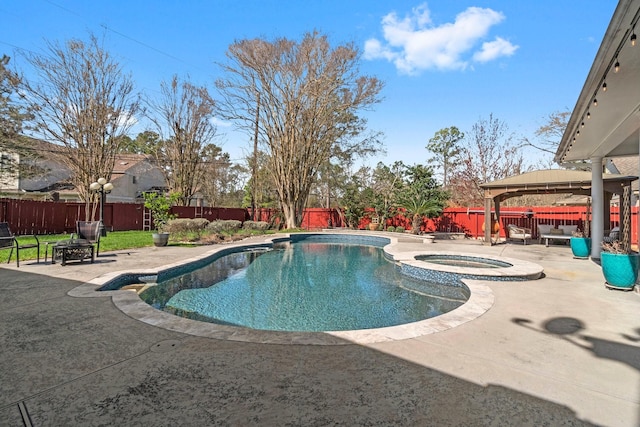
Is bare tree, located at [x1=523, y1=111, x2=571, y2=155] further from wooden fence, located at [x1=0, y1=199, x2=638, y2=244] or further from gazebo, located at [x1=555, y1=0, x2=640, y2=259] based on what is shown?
gazebo, located at [x1=555, y1=0, x2=640, y2=259]

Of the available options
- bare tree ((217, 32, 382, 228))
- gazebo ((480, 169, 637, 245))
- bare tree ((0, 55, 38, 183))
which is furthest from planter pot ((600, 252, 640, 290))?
bare tree ((0, 55, 38, 183))

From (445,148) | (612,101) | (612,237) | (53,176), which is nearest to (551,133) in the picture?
(445,148)

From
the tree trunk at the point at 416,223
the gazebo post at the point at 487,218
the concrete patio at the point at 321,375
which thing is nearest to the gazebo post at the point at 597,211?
the gazebo post at the point at 487,218

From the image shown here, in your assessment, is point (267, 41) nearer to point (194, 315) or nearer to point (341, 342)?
point (194, 315)

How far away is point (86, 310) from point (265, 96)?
1680 centimetres

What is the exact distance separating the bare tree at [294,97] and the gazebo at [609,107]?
12.7 m

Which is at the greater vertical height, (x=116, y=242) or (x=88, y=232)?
(x=88, y=232)

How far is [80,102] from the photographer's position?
15977 millimetres

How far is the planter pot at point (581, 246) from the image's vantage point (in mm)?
8469

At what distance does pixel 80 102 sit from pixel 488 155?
25.1 m

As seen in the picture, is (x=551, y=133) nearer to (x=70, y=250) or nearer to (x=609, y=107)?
(x=609, y=107)

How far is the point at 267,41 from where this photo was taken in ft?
58.7

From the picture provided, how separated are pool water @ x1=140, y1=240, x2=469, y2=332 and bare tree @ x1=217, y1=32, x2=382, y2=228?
11204mm

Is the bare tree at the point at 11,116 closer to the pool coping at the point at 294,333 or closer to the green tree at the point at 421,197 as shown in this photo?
the pool coping at the point at 294,333
